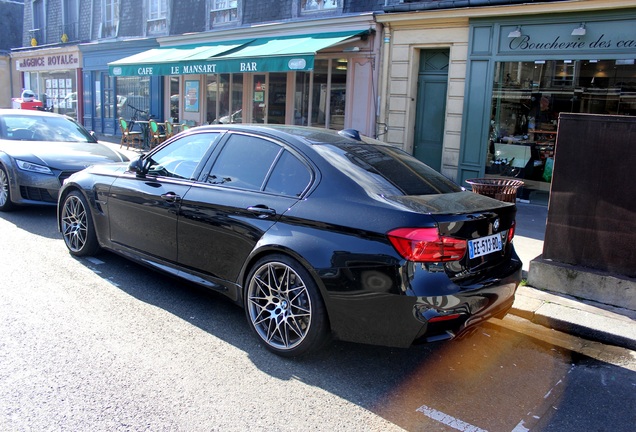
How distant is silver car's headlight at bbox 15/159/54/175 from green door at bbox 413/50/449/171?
7570 mm

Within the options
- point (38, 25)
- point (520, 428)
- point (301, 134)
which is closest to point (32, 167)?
point (301, 134)

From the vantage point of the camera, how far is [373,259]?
11.0 feet

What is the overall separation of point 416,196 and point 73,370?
259 cm

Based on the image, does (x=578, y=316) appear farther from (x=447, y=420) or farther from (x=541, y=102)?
(x=541, y=102)

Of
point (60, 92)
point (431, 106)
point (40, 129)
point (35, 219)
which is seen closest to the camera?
point (35, 219)

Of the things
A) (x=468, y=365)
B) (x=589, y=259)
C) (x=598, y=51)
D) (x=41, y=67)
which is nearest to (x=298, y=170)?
(x=468, y=365)

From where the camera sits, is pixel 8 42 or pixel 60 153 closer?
pixel 60 153

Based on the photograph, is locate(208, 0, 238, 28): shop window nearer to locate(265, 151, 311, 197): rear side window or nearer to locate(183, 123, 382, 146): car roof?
locate(183, 123, 382, 146): car roof

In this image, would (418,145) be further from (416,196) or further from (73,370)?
Result: (73,370)

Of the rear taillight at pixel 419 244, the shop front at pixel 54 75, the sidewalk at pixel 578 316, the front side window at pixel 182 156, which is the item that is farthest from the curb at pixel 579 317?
the shop front at pixel 54 75

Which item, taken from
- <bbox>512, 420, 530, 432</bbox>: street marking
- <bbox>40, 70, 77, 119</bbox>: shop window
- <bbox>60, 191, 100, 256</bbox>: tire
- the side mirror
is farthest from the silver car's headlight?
<bbox>40, 70, 77, 119</bbox>: shop window

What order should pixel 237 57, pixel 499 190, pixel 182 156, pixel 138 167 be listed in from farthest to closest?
1. pixel 237 57
2. pixel 499 190
3. pixel 138 167
4. pixel 182 156

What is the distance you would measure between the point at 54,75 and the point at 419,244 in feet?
89.6

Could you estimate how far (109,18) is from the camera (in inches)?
843
